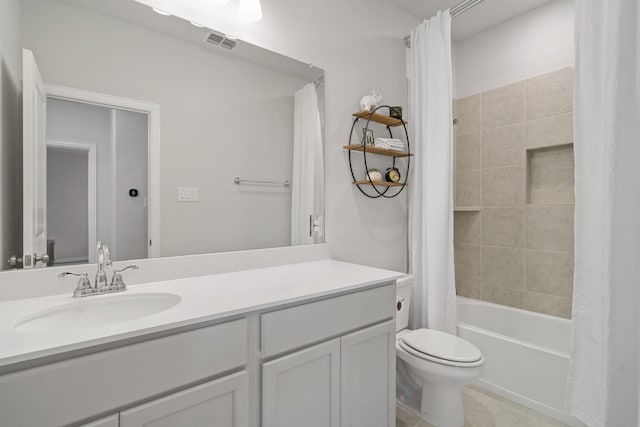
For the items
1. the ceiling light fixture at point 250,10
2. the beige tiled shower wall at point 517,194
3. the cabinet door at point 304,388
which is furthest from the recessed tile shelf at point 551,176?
the ceiling light fixture at point 250,10

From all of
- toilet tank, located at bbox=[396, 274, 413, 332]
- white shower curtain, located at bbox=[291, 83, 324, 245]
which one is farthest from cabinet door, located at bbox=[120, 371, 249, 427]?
toilet tank, located at bbox=[396, 274, 413, 332]

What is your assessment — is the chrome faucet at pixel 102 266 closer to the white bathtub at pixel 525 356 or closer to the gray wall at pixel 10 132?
the gray wall at pixel 10 132

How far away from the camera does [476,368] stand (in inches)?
59.8

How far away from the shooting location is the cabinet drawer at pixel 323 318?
105 centimetres

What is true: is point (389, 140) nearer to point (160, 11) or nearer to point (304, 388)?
point (160, 11)

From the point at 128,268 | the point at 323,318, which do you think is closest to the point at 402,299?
the point at 323,318

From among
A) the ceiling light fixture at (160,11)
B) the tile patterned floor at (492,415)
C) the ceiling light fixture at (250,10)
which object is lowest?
the tile patterned floor at (492,415)

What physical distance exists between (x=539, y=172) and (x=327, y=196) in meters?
1.73

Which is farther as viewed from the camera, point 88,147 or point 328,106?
point 328,106

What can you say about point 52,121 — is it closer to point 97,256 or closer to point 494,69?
point 97,256

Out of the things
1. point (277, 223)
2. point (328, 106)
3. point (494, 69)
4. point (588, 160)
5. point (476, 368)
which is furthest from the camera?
point (494, 69)

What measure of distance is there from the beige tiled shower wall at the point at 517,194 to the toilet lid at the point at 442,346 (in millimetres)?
1085

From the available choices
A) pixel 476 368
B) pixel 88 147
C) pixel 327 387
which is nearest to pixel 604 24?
pixel 476 368

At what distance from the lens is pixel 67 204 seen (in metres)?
1.15
